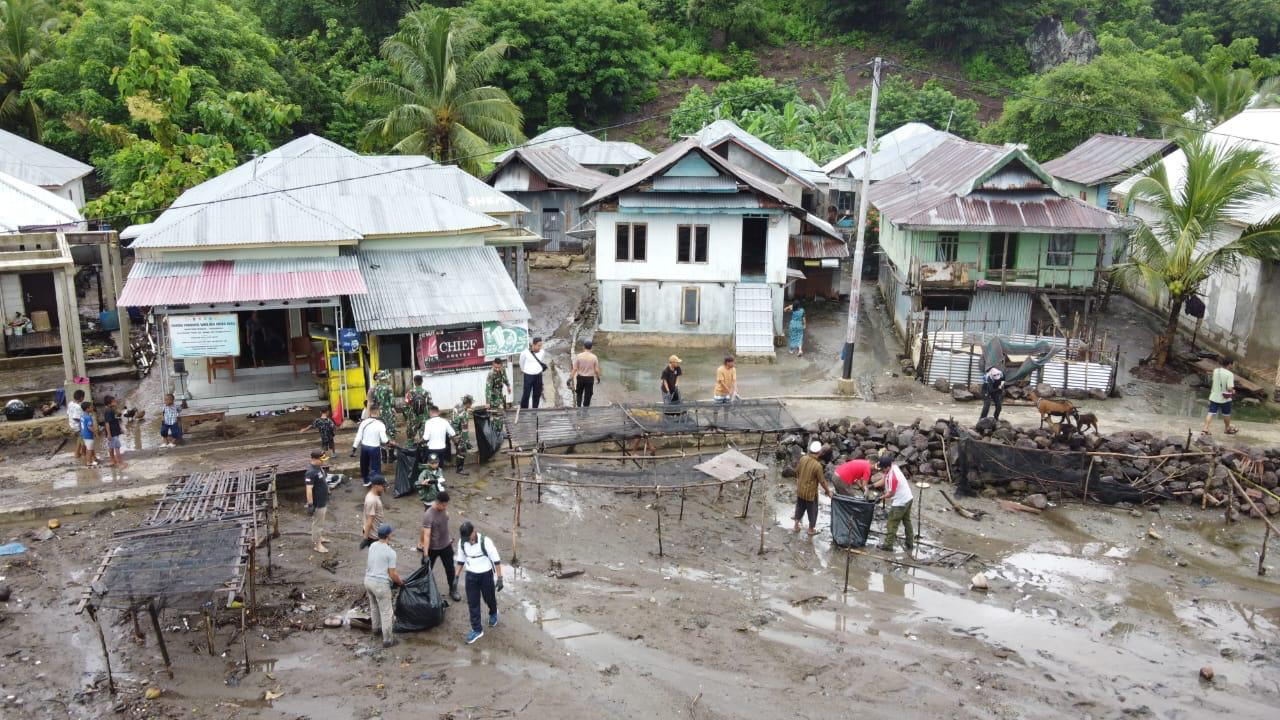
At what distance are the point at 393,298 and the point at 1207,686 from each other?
15.6 m

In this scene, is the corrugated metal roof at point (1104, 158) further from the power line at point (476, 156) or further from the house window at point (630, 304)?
the power line at point (476, 156)

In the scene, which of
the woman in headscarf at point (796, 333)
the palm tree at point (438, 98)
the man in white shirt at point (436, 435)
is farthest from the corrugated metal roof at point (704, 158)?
the man in white shirt at point (436, 435)

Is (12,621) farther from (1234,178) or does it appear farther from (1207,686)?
(1234,178)

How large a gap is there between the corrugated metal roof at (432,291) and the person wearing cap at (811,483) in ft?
24.9

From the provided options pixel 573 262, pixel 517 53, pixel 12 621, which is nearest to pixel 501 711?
pixel 12 621

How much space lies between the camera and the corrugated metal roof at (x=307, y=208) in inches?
770

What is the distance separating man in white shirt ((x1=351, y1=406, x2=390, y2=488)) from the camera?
16.0m

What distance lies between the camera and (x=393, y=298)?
2008 centimetres

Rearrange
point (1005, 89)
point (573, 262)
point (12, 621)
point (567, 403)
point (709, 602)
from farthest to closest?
1. point (1005, 89)
2. point (573, 262)
3. point (567, 403)
4. point (709, 602)
5. point (12, 621)

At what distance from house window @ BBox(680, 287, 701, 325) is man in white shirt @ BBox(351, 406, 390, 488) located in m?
13.4

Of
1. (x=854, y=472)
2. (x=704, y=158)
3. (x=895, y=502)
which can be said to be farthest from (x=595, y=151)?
(x=895, y=502)

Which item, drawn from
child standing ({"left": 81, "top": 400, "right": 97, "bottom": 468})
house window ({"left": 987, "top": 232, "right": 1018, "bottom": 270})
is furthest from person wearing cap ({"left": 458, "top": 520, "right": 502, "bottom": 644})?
house window ({"left": 987, "top": 232, "right": 1018, "bottom": 270})

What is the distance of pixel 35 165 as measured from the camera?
3469 centimetres

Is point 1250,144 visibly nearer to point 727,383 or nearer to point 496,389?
point 727,383
